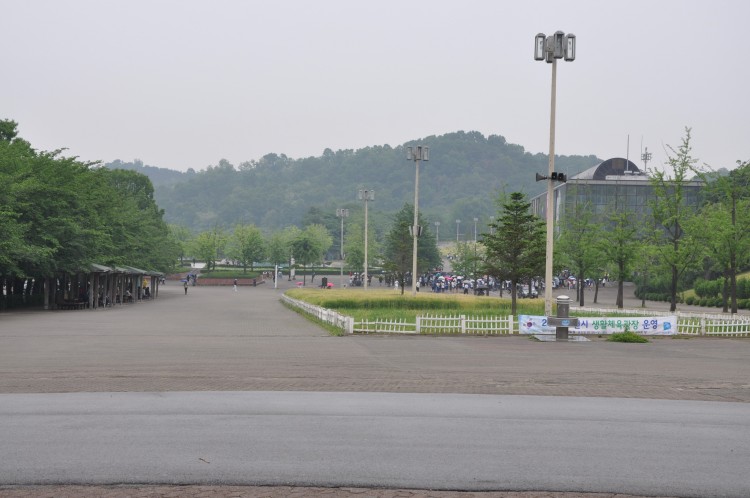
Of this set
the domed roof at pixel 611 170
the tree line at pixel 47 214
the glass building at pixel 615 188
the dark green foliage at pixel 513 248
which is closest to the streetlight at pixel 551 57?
the dark green foliage at pixel 513 248

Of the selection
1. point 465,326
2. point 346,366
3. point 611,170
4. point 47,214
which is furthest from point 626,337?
point 611,170

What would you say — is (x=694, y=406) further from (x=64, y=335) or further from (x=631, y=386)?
(x=64, y=335)

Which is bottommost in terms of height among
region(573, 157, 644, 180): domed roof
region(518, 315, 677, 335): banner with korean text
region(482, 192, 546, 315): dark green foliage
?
region(518, 315, 677, 335): banner with korean text

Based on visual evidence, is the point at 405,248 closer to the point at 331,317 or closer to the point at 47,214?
the point at 47,214

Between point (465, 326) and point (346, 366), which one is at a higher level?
point (465, 326)

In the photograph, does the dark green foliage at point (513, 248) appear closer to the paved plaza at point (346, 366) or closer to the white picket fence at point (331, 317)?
the white picket fence at point (331, 317)

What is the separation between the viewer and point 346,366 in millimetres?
16562

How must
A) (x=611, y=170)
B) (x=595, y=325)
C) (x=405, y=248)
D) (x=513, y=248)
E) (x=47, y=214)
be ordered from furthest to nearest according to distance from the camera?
Result: (x=611, y=170) < (x=405, y=248) < (x=47, y=214) < (x=513, y=248) < (x=595, y=325)

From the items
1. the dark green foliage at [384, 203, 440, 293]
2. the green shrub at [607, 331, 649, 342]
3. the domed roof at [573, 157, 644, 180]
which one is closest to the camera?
the green shrub at [607, 331, 649, 342]

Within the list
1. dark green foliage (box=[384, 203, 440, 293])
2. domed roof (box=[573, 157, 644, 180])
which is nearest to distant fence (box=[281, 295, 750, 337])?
dark green foliage (box=[384, 203, 440, 293])

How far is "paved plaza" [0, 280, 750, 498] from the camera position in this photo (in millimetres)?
12641

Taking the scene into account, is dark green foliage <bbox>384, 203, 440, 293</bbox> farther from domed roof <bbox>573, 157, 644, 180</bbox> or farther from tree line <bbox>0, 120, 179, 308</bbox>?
domed roof <bbox>573, 157, 644, 180</bbox>

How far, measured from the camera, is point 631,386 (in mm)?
13805

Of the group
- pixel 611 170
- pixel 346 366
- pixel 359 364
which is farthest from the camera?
pixel 611 170
